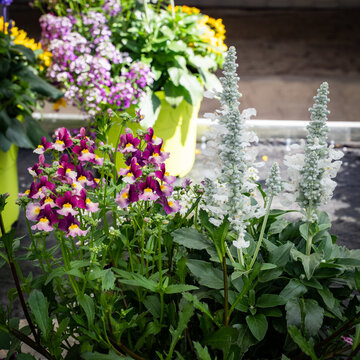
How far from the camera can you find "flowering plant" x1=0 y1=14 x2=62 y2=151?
2.25 metres

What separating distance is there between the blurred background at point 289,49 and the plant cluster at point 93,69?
1.67 metres

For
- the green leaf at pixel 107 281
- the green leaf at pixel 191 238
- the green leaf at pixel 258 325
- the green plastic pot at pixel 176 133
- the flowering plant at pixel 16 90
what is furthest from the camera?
the green plastic pot at pixel 176 133

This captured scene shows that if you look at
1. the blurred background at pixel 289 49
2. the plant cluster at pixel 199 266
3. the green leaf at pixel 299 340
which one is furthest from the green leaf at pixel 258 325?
the blurred background at pixel 289 49

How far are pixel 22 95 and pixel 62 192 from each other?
1.44 m

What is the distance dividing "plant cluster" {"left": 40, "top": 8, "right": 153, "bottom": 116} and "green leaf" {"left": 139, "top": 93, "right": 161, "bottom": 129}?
0.14ft

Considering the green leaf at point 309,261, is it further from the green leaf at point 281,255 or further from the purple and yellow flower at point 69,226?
the purple and yellow flower at point 69,226

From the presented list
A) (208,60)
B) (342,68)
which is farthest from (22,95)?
(342,68)

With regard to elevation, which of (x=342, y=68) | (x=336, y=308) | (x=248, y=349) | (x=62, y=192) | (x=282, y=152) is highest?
(x=342, y=68)

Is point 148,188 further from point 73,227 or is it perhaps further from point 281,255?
point 281,255

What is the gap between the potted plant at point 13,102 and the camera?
226 cm

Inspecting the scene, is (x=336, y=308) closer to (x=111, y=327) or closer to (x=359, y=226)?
(x=111, y=327)

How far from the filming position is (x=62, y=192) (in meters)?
1.05

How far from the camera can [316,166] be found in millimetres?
1062

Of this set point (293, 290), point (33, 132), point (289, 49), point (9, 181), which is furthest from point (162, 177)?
point (289, 49)
